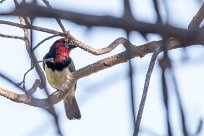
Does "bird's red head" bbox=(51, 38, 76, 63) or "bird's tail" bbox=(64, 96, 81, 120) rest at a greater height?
"bird's red head" bbox=(51, 38, 76, 63)

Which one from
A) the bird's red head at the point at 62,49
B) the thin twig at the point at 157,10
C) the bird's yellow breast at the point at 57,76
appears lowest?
the thin twig at the point at 157,10

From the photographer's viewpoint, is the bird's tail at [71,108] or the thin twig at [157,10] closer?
the thin twig at [157,10]

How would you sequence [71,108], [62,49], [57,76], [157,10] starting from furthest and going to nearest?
1. [71,108]
2. [62,49]
3. [57,76]
4. [157,10]

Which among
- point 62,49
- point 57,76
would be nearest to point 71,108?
point 57,76

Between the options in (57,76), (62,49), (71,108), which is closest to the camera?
(57,76)

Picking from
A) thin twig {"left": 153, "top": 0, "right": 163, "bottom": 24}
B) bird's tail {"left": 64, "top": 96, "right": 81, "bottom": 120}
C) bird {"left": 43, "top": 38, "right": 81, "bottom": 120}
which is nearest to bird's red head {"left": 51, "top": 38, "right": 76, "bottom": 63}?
bird {"left": 43, "top": 38, "right": 81, "bottom": 120}

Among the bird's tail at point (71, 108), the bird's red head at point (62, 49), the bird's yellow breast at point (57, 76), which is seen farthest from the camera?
the bird's tail at point (71, 108)

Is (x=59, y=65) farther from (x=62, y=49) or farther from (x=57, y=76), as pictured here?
(x=62, y=49)

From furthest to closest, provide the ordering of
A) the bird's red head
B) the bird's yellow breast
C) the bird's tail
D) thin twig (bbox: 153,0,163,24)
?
the bird's tail < the bird's red head < the bird's yellow breast < thin twig (bbox: 153,0,163,24)

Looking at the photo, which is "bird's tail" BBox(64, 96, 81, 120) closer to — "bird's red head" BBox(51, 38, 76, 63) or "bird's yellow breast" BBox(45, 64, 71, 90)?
"bird's yellow breast" BBox(45, 64, 71, 90)

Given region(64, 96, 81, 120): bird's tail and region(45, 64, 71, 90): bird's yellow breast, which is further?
region(64, 96, 81, 120): bird's tail

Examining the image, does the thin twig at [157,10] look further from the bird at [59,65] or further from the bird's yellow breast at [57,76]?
the bird's yellow breast at [57,76]

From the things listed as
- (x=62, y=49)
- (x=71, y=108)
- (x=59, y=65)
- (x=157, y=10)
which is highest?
(x=62, y=49)

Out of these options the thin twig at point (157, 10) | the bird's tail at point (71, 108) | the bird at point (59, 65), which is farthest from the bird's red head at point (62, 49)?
the thin twig at point (157, 10)
